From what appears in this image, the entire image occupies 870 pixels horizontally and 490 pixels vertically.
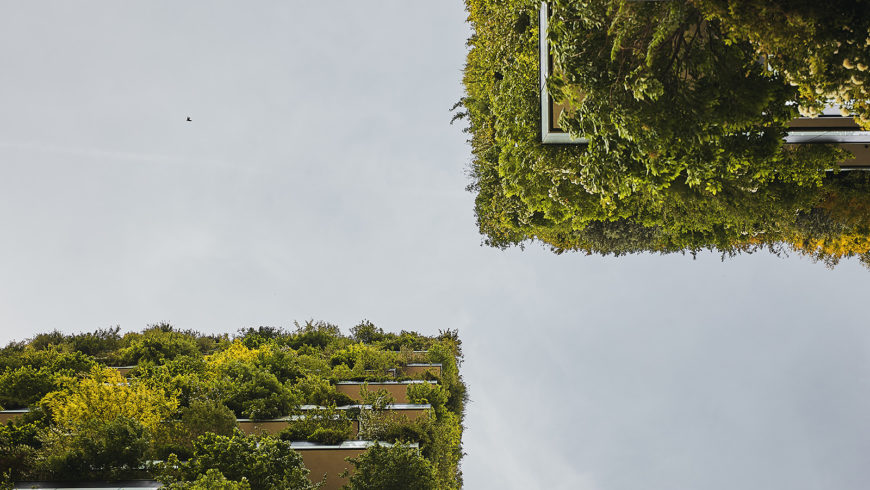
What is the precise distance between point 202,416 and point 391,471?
7471 mm

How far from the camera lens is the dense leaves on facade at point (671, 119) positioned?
1115 cm

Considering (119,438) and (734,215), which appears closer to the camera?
(119,438)

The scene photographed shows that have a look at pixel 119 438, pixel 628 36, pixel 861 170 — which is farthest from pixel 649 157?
pixel 119 438

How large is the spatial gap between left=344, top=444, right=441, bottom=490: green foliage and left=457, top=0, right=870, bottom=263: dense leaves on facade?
8.80 m

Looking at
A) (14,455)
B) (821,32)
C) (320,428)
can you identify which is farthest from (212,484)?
(821,32)

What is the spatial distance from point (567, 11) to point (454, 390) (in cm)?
2345

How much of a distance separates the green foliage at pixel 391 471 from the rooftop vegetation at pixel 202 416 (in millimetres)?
55

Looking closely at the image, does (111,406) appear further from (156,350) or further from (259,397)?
(156,350)

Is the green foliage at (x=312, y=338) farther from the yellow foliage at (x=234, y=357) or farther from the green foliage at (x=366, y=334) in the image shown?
the yellow foliage at (x=234, y=357)

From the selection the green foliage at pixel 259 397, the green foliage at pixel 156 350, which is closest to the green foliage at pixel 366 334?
the green foliage at pixel 156 350

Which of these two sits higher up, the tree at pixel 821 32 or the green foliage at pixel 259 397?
the tree at pixel 821 32

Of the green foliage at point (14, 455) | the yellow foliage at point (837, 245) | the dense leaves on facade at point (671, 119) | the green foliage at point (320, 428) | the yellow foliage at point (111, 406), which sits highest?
the dense leaves on facade at point (671, 119)

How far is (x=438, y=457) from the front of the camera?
18.6 meters

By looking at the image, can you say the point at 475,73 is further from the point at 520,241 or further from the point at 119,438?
the point at 119,438
